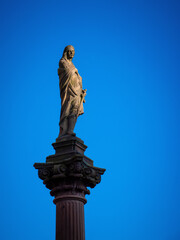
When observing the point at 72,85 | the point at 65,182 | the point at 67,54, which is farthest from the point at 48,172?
the point at 67,54

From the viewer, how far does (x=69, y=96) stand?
1509cm

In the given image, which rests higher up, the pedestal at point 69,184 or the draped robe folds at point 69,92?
the draped robe folds at point 69,92

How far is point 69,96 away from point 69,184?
12.4 feet

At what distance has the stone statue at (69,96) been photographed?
14.6 metres

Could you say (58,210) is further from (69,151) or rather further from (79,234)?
(69,151)

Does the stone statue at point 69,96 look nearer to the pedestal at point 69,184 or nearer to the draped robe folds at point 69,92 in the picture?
the draped robe folds at point 69,92

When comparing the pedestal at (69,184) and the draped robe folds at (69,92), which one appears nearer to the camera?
the pedestal at (69,184)

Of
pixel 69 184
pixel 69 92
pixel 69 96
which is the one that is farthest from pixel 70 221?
pixel 69 92

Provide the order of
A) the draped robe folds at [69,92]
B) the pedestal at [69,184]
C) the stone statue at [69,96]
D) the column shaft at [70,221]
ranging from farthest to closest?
the draped robe folds at [69,92] < the stone statue at [69,96] < the pedestal at [69,184] < the column shaft at [70,221]

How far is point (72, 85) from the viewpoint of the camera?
15250mm

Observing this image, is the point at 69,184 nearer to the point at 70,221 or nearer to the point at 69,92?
the point at 70,221

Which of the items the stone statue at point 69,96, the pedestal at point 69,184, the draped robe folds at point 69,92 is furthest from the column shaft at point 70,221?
the draped robe folds at point 69,92

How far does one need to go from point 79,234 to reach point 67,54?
7.59 meters

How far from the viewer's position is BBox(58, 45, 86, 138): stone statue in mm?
14640
